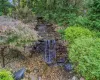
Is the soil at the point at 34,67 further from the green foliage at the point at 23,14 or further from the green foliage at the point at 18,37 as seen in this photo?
the green foliage at the point at 23,14

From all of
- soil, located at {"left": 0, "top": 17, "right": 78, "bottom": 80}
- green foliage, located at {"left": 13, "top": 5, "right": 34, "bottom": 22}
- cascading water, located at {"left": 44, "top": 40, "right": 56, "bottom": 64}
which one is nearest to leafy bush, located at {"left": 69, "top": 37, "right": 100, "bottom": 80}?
soil, located at {"left": 0, "top": 17, "right": 78, "bottom": 80}

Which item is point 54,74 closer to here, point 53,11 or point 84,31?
point 84,31

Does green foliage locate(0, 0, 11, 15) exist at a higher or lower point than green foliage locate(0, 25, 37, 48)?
higher

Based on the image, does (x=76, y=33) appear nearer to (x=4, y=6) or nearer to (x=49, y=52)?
(x=49, y=52)

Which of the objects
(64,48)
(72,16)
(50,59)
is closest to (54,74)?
(50,59)

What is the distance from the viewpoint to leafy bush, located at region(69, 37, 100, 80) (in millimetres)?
5730

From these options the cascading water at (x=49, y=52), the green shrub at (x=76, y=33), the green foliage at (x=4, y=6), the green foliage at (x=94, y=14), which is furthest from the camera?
the green foliage at (x=4, y=6)

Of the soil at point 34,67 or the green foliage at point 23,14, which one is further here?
the green foliage at point 23,14

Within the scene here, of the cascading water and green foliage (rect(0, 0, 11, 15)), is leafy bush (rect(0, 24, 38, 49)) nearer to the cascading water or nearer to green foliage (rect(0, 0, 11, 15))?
the cascading water

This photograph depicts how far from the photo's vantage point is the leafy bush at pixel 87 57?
573 cm

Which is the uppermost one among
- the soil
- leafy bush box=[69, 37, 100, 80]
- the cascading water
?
leafy bush box=[69, 37, 100, 80]

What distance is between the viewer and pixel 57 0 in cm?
1130

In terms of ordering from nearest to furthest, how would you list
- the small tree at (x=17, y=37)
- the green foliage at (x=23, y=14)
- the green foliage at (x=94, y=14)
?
1. the small tree at (x=17, y=37)
2. the green foliage at (x=94, y=14)
3. the green foliage at (x=23, y=14)

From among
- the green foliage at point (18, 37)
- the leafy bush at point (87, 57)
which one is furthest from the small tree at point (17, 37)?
the leafy bush at point (87, 57)
